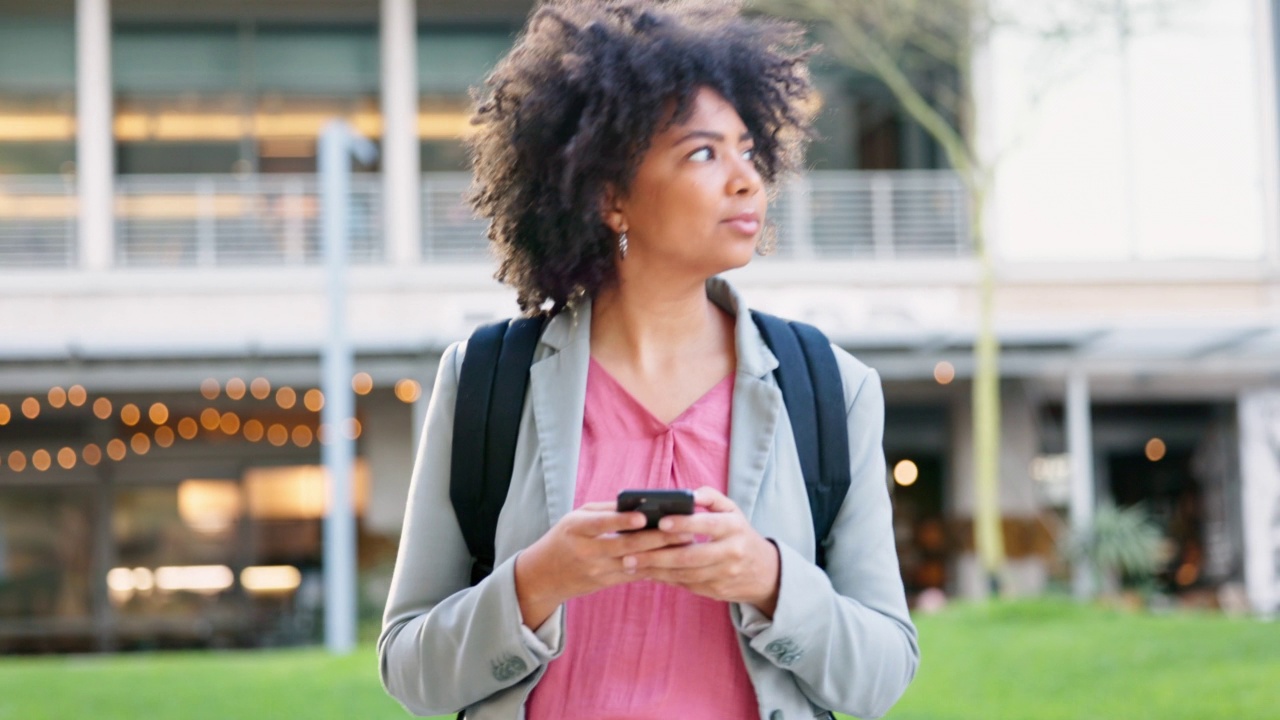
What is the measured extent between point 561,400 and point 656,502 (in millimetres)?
382

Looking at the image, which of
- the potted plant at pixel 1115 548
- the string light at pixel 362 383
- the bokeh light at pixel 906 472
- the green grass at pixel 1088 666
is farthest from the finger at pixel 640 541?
the bokeh light at pixel 906 472

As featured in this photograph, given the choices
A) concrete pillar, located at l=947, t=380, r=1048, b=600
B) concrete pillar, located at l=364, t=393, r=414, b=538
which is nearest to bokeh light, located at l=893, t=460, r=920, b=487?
concrete pillar, located at l=947, t=380, r=1048, b=600

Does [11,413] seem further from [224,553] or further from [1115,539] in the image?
[1115,539]

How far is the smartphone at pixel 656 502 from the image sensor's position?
1.45 metres

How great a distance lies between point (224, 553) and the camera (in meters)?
19.8

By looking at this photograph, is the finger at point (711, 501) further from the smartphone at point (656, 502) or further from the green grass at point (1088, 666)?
the green grass at point (1088, 666)

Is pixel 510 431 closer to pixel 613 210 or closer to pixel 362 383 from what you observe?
pixel 613 210

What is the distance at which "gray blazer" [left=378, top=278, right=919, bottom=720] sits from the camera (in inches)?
65.3

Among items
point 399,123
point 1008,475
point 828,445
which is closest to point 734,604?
point 828,445

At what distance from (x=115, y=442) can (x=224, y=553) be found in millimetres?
2023

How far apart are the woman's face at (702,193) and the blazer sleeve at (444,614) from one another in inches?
12.1

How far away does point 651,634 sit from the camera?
68.2 inches

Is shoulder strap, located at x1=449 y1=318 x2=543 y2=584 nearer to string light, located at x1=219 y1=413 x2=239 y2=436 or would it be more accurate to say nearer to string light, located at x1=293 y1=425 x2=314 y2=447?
string light, located at x1=293 y1=425 x2=314 y2=447

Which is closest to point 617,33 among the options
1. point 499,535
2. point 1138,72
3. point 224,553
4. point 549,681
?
point 499,535
